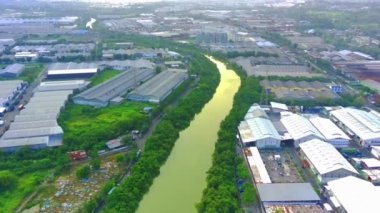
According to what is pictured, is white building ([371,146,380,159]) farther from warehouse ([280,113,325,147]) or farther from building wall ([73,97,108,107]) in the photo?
building wall ([73,97,108,107])

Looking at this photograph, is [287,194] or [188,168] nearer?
[287,194]

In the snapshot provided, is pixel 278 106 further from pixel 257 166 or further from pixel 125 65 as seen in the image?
pixel 125 65

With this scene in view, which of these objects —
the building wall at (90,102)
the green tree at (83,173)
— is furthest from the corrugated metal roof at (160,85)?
the green tree at (83,173)

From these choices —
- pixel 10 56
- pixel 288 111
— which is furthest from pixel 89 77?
pixel 288 111

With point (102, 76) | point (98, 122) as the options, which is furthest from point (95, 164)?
point (102, 76)

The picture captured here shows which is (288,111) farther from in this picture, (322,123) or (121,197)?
(121,197)
